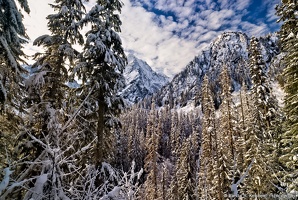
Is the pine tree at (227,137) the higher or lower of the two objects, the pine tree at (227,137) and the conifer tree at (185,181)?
the higher

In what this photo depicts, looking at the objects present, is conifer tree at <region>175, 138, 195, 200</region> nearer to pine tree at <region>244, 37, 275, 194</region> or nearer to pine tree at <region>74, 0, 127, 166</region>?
pine tree at <region>244, 37, 275, 194</region>

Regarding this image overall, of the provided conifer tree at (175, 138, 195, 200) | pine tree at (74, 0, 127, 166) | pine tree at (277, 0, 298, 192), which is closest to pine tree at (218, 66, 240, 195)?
conifer tree at (175, 138, 195, 200)

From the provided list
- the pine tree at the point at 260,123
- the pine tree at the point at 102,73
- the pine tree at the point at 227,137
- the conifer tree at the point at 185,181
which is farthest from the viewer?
the conifer tree at the point at 185,181

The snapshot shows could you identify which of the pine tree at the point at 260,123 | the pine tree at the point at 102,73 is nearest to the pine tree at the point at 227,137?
the pine tree at the point at 260,123

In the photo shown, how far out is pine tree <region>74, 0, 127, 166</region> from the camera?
1143 centimetres

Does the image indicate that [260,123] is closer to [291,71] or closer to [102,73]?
[291,71]

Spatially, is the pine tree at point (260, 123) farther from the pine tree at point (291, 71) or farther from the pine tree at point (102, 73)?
the pine tree at point (102, 73)

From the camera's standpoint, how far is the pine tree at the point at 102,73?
11.4 meters

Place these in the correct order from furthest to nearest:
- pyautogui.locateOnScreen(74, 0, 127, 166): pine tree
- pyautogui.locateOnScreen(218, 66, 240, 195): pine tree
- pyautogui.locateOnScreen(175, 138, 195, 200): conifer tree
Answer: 1. pyautogui.locateOnScreen(175, 138, 195, 200): conifer tree
2. pyautogui.locateOnScreen(218, 66, 240, 195): pine tree
3. pyautogui.locateOnScreen(74, 0, 127, 166): pine tree

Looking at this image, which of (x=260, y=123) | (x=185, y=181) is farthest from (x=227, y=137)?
(x=185, y=181)

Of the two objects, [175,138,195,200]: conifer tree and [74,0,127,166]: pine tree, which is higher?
[74,0,127,166]: pine tree

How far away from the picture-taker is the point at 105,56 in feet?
37.5

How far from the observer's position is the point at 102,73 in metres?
12.0

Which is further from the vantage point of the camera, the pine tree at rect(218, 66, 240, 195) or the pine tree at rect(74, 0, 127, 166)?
the pine tree at rect(218, 66, 240, 195)
